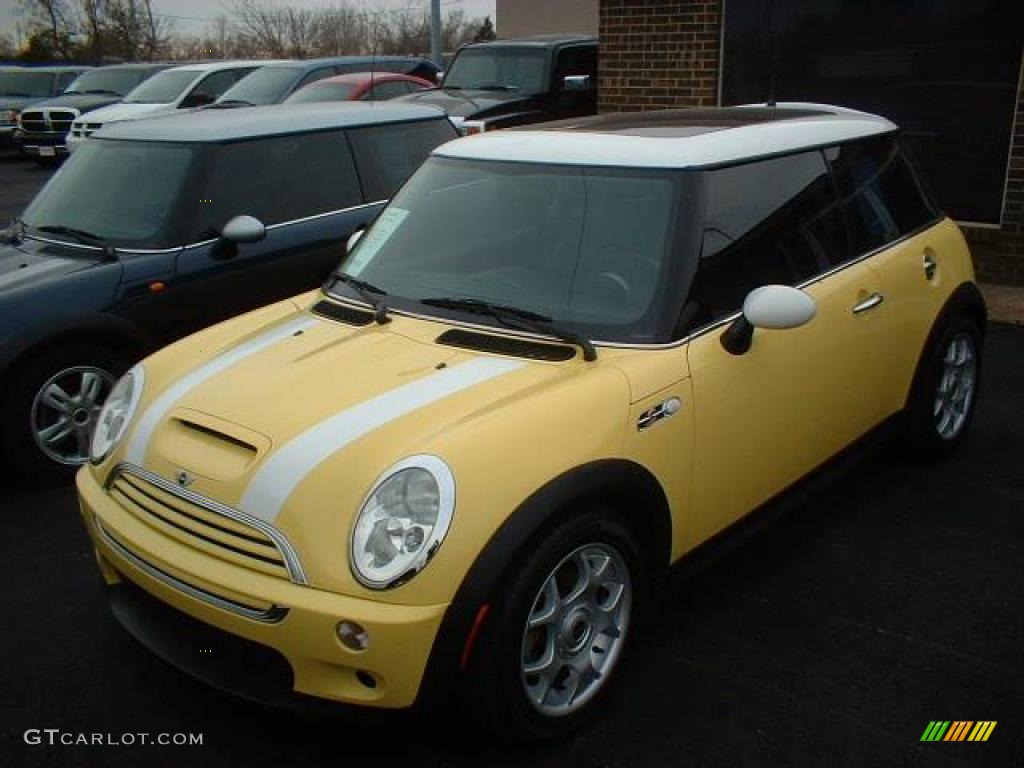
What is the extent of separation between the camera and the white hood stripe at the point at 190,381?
296 cm

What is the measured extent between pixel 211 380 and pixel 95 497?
0.50 meters

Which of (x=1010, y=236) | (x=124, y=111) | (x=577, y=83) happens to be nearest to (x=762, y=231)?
(x=1010, y=236)

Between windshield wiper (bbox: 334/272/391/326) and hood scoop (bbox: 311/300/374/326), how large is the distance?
4 cm

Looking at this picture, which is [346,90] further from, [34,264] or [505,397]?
[505,397]

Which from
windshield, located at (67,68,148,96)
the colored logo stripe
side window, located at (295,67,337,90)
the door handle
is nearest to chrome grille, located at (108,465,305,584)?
the colored logo stripe

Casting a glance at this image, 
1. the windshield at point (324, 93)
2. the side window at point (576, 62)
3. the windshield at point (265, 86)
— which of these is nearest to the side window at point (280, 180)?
the windshield at point (324, 93)

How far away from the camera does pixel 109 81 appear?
63.0 ft

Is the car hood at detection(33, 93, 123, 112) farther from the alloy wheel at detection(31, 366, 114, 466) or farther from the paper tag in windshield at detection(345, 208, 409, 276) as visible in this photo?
the paper tag in windshield at detection(345, 208, 409, 276)

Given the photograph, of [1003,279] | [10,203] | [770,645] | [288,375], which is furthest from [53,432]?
[10,203]

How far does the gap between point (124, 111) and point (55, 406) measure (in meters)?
11.5

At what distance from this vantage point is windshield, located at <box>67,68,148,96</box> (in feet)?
62.3

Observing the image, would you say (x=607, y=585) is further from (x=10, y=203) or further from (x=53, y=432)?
(x=10, y=203)

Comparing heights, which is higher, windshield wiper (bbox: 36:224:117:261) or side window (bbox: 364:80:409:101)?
side window (bbox: 364:80:409:101)

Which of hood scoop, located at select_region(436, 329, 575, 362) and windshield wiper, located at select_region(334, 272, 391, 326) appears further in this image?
windshield wiper, located at select_region(334, 272, 391, 326)
